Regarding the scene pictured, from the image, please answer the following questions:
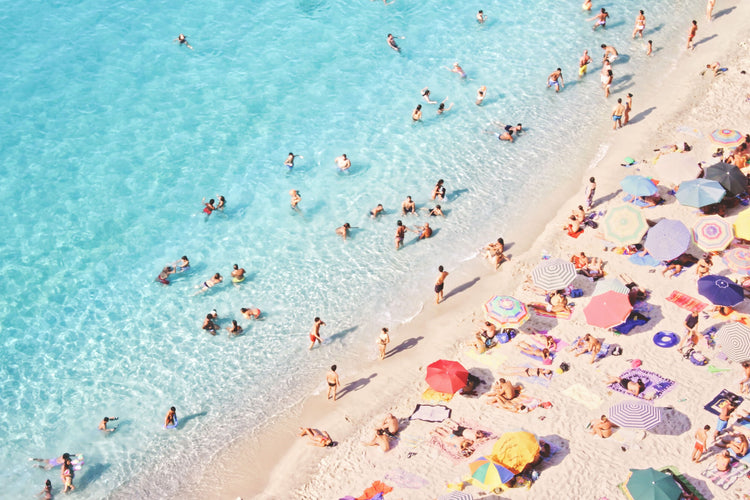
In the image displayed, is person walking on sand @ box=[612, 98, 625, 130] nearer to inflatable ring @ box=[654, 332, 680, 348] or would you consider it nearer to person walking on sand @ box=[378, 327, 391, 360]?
inflatable ring @ box=[654, 332, 680, 348]

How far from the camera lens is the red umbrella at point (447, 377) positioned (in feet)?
65.4

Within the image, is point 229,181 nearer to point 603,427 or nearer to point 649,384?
point 603,427

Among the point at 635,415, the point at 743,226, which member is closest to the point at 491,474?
the point at 635,415

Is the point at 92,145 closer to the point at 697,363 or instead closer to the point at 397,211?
the point at 397,211

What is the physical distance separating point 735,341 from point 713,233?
4.46 m

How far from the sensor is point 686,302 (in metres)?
22.2

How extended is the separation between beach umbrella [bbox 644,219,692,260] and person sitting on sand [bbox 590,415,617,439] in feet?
21.5

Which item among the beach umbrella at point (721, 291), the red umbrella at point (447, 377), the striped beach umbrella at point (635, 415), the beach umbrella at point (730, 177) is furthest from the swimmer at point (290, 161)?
the striped beach umbrella at point (635, 415)

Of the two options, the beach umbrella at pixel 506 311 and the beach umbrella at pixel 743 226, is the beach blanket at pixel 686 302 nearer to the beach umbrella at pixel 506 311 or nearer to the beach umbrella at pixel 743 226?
the beach umbrella at pixel 743 226

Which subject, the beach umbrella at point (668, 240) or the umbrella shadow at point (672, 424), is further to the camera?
the beach umbrella at point (668, 240)

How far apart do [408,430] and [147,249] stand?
41.5ft


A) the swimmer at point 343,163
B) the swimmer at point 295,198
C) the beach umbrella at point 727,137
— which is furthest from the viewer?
the swimmer at point 343,163

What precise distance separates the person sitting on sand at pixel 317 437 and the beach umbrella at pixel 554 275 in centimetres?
800

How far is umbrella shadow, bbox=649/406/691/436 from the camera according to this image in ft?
61.3
